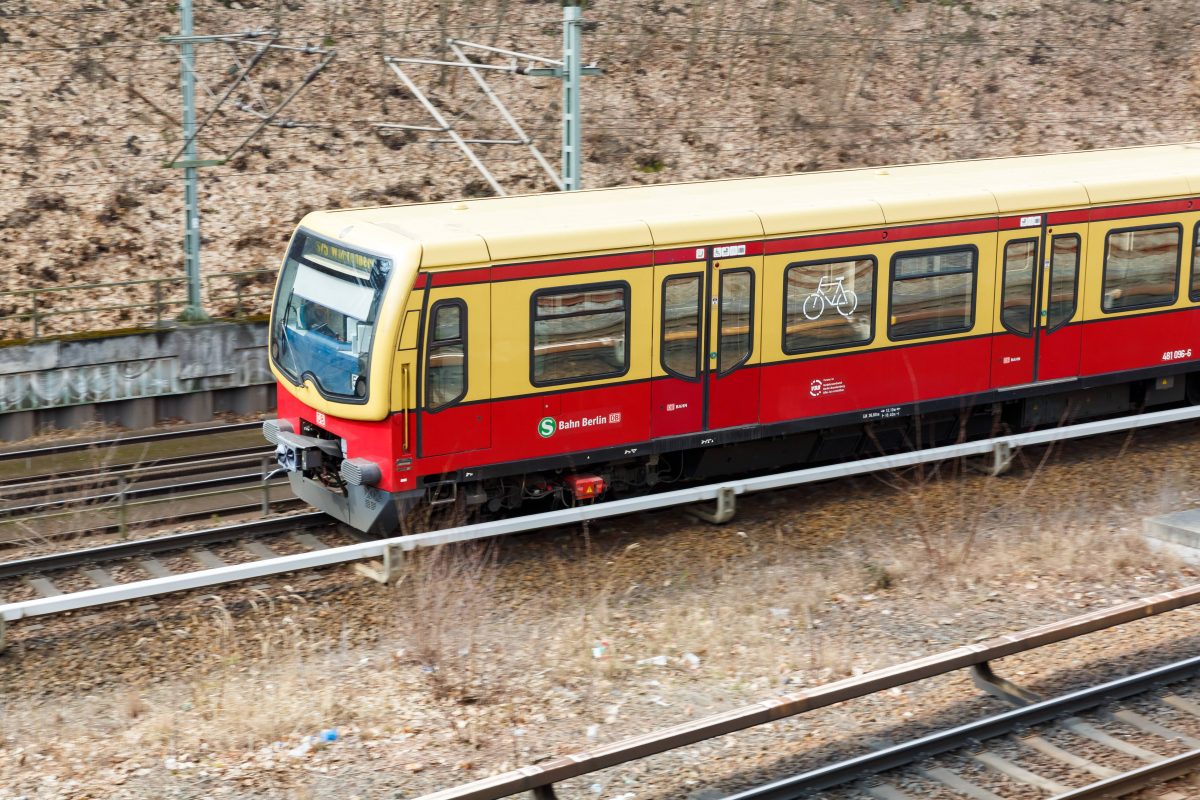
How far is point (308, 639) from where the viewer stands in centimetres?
1109

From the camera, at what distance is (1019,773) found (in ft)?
28.7

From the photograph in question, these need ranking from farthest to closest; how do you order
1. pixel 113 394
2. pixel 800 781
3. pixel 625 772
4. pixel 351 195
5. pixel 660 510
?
pixel 351 195 → pixel 113 394 → pixel 660 510 → pixel 625 772 → pixel 800 781

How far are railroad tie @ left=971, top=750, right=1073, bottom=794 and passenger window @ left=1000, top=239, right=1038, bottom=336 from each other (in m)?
6.93

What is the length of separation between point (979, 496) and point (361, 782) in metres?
7.88

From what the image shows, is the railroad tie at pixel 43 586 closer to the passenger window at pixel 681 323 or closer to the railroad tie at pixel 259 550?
the railroad tie at pixel 259 550

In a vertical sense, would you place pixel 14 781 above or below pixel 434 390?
below

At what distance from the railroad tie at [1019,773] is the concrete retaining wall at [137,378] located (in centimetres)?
1350

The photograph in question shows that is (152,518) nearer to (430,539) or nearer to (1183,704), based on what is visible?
(430,539)

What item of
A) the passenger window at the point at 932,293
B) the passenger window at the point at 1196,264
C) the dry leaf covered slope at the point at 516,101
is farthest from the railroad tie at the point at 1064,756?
the dry leaf covered slope at the point at 516,101

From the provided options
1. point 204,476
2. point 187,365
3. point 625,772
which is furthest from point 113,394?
point 625,772

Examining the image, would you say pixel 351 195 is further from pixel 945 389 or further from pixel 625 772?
pixel 625 772

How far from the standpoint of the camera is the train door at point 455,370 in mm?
11922

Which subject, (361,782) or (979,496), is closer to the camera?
(361,782)

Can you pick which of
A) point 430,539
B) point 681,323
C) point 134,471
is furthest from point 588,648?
point 134,471
